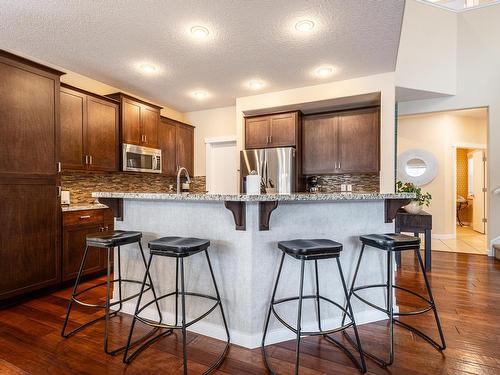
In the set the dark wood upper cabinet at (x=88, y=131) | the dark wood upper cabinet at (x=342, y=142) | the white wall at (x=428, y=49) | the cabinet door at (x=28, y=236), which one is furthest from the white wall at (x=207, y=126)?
the white wall at (x=428, y=49)

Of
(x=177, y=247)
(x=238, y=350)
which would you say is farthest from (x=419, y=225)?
(x=177, y=247)

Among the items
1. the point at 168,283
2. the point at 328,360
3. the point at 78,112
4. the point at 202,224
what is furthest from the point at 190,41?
the point at 328,360

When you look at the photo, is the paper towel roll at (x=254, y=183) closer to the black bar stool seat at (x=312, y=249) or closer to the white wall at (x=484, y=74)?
the black bar stool seat at (x=312, y=249)

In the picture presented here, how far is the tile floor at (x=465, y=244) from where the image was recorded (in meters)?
4.84

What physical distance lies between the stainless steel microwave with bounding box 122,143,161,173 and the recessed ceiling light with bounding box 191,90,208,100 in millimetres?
1087

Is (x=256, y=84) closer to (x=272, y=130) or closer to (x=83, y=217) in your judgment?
(x=272, y=130)

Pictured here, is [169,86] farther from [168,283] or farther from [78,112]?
[168,283]

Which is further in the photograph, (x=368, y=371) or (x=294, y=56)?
(x=294, y=56)

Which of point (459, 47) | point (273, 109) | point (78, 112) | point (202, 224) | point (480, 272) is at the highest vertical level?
point (459, 47)

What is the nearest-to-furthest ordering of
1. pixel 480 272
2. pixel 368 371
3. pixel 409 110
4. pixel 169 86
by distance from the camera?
pixel 368 371, pixel 480 272, pixel 169 86, pixel 409 110

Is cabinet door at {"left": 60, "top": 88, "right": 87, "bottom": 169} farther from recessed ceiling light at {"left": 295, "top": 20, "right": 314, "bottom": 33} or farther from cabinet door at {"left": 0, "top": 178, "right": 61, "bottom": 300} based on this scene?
recessed ceiling light at {"left": 295, "top": 20, "right": 314, "bottom": 33}

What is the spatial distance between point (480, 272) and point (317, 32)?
143 inches

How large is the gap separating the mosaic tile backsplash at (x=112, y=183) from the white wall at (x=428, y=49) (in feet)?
13.2

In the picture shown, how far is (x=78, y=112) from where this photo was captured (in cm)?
334
